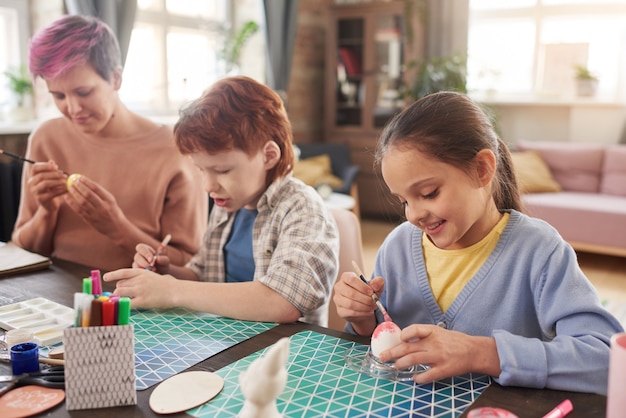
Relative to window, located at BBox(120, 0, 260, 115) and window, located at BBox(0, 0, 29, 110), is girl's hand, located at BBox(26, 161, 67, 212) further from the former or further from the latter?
window, located at BBox(120, 0, 260, 115)

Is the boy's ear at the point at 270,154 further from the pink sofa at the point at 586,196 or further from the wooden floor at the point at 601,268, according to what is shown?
the pink sofa at the point at 586,196

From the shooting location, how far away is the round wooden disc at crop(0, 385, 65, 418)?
0.80 m

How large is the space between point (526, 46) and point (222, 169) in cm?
488

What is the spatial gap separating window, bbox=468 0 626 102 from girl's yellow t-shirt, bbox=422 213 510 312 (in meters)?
4.55

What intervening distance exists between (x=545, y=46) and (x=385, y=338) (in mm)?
5109

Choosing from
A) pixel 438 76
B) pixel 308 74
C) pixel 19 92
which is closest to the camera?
pixel 19 92

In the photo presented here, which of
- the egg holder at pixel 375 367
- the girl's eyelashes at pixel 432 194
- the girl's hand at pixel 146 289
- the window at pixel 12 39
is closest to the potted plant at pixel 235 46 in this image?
the window at pixel 12 39

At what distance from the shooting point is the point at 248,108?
135 centimetres

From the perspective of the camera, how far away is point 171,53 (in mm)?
4625

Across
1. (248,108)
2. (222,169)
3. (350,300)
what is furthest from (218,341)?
(248,108)

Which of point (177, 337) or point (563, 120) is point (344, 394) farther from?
point (563, 120)

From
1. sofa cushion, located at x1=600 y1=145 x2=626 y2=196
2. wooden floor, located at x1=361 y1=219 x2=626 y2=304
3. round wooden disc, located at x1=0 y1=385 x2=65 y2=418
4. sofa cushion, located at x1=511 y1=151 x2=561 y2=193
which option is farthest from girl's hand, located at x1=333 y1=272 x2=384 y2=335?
sofa cushion, located at x1=600 y1=145 x2=626 y2=196

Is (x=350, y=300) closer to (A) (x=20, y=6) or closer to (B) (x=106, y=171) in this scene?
(B) (x=106, y=171)

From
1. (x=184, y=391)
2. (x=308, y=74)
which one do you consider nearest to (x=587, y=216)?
(x=308, y=74)
